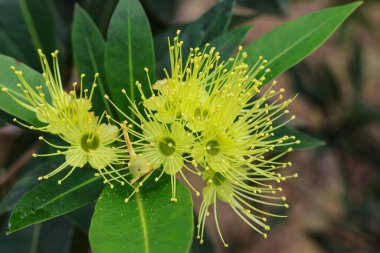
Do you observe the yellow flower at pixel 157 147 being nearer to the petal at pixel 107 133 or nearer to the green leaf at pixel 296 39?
the petal at pixel 107 133

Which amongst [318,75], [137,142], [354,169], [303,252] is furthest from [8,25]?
[354,169]

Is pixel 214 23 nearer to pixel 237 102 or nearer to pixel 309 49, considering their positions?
pixel 309 49

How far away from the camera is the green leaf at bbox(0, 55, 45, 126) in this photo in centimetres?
145

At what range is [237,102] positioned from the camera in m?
1.43

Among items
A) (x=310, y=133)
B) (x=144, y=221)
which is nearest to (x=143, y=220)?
(x=144, y=221)

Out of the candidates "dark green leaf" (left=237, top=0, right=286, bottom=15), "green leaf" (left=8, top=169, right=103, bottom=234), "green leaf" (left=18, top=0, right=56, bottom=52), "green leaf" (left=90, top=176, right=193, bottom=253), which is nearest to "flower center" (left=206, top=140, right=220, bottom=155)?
"green leaf" (left=90, top=176, right=193, bottom=253)

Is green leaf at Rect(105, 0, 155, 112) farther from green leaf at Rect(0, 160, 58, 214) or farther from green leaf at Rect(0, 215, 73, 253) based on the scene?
green leaf at Rect(0, 215, 73, 253)

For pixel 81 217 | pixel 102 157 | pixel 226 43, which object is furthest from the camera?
pixel 81 217

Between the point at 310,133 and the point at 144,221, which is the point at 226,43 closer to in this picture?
the point at 144,221

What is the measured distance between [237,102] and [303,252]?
10.3 feet

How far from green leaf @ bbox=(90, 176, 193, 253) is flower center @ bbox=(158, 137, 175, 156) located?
72 millimetres

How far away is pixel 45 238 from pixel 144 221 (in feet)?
2.95

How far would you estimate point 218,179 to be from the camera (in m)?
1.49

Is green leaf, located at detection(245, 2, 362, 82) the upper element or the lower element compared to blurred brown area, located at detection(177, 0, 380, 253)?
lower
